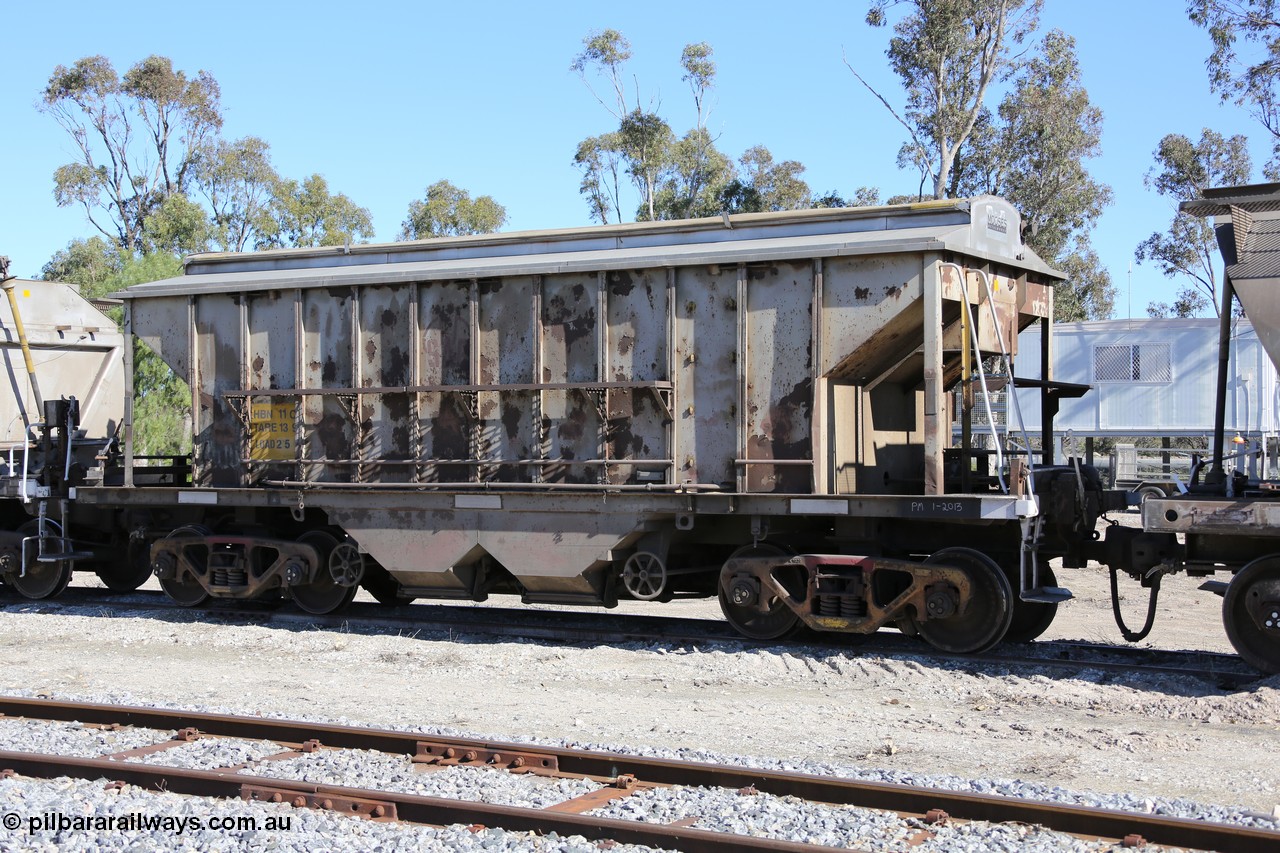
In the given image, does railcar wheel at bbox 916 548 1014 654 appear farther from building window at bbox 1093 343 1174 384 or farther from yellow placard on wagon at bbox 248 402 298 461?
building window at bbox 1093 343 1174 384

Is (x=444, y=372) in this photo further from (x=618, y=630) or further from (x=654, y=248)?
(x=618, y=630)

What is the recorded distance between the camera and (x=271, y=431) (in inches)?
531

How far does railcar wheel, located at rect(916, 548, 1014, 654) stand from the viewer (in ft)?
34.2

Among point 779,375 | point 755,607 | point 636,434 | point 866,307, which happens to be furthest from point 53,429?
point 866,307

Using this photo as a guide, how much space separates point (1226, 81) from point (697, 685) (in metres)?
33.5

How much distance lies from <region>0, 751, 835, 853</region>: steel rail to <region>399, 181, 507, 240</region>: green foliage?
47.4 m

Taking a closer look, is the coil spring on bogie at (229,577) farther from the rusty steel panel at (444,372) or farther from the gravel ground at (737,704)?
the rusty steel panel at (444,372)

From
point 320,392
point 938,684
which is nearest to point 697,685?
point 938,684

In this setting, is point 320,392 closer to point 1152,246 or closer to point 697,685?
point 697,685

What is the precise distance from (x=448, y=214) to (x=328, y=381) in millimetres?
41645

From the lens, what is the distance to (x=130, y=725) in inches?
330

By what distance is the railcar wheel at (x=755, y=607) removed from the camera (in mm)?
11242

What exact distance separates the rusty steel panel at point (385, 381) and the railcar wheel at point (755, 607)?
3.60 meters

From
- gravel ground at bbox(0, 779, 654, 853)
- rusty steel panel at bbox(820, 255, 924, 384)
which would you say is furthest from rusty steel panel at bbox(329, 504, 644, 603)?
gravel ground at bbox(0, 779, 654, 853)
